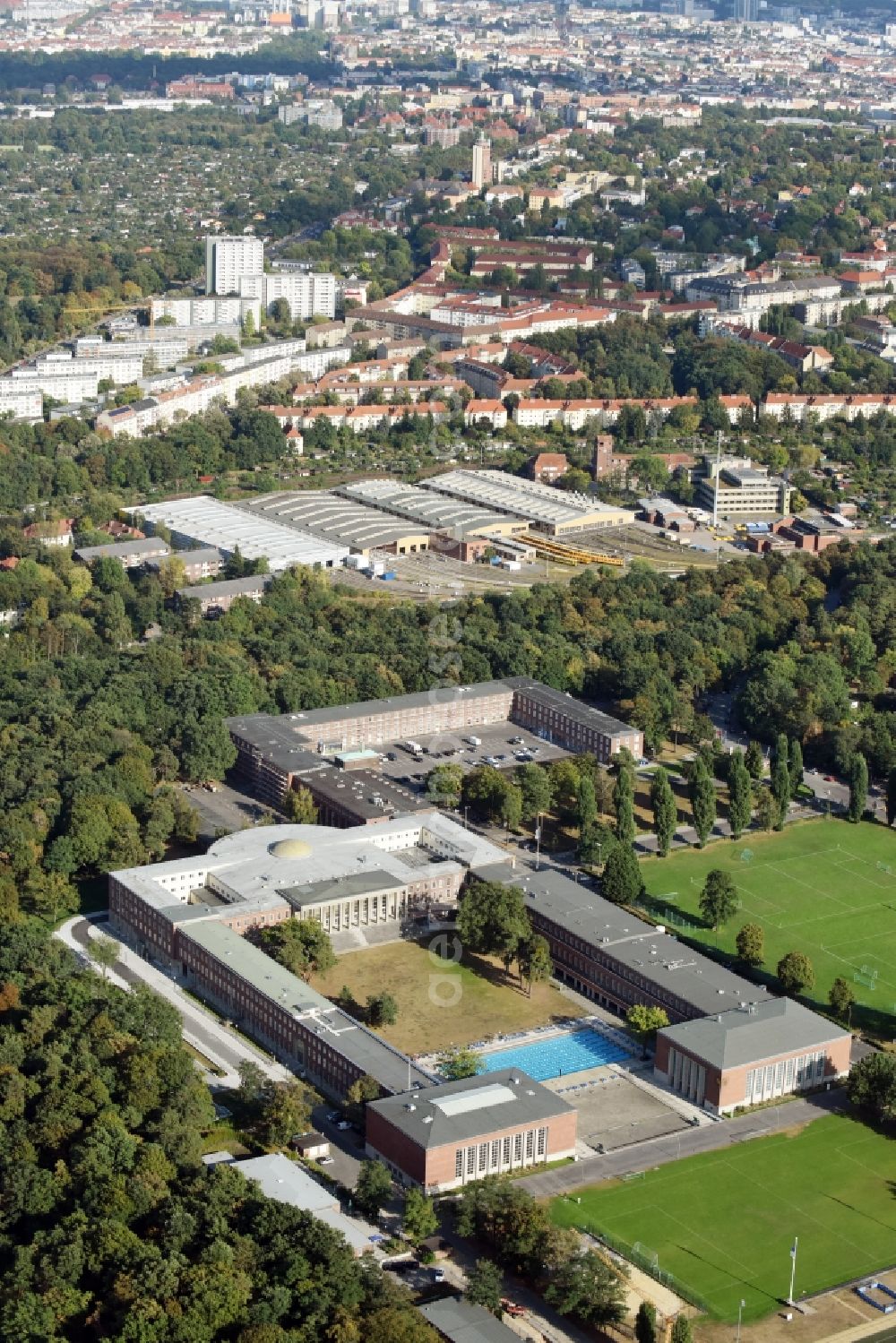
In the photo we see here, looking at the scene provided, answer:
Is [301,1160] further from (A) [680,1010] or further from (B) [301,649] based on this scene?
(B) [301,649]

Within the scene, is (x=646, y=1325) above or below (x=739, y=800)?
below

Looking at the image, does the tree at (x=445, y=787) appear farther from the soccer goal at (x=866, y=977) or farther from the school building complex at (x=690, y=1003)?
the soccer goal at (x=866, y=977)

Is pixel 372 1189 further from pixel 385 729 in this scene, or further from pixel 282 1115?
pixel 385 729

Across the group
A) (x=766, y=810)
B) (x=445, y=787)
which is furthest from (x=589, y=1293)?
(x=766, y=810)

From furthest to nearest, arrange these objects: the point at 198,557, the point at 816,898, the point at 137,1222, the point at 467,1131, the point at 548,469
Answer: the point at 548,469 → the point at 198,557 → the point at 816,898 → the point at 467,1131 → the point at 137,1222

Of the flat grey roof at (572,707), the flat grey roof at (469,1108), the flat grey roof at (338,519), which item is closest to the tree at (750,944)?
the flat grey roof at (469,1108)
